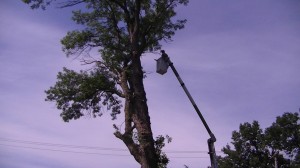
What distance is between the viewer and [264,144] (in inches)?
1638

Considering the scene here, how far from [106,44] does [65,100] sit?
349 cm

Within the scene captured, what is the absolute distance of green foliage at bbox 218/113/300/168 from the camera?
1612 inches

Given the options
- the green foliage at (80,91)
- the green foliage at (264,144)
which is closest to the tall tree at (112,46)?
the green foliage at (80,91)

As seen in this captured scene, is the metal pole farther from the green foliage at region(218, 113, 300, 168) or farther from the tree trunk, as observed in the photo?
the green foliage at region(218, 113, 300, 168)

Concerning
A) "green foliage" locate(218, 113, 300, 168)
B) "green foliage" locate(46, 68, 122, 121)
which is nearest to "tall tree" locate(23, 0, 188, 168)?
"green foliage" locate(46, 68, 122, 121)

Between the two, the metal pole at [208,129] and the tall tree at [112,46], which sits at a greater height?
the tall tree at [112,46]

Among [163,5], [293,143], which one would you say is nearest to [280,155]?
[293,143]

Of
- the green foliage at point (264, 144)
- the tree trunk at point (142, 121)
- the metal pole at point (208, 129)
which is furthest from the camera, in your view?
the green foliage at point (264, 144)

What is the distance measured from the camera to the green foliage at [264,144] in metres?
40.9

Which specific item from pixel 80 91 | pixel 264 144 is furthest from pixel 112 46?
pixel 264 144

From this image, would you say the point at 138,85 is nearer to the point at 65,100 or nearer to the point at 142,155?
the point at 142,155

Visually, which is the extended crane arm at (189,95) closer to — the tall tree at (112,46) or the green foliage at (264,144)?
the tall tree at (112,46)

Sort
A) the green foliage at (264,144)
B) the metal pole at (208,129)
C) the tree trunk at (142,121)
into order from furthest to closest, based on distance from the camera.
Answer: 1. the green foliage at (264,144)
2. the tree trunk at (142,121)
3. the metal pole at (208,129)

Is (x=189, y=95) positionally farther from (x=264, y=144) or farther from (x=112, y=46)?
(x=264, y=144)
